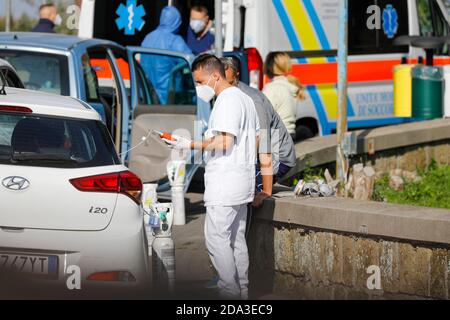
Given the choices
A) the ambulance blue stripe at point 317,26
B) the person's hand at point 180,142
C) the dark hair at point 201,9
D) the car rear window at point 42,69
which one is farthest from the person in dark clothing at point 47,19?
the person's hand at point 180,142

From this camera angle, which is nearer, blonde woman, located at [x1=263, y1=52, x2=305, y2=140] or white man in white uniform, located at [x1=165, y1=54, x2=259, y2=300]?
white man in white uniform, located at [x1=165, y1=54, x2=259, y2=300]

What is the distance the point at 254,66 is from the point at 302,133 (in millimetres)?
1259

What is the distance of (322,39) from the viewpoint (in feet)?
50.5

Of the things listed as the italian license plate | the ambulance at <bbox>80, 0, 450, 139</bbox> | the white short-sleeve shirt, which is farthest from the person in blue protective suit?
the italian license plate

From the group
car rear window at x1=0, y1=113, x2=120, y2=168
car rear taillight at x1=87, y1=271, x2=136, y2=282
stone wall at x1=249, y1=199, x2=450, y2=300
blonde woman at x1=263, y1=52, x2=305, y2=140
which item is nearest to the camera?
car rear taillight at x1=87, y1=271, x2=136, y2=282

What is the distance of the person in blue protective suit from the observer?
14.1m

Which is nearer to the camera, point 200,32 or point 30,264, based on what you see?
point 30,264

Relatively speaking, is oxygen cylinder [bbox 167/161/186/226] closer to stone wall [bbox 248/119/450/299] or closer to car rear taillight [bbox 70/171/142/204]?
stone wall [bbox 248/119/450/299]

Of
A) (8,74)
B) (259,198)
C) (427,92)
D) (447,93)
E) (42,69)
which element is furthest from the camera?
(447,93)

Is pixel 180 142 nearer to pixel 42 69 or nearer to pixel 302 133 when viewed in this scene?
pixel 42 69

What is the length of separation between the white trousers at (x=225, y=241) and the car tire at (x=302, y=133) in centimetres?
685

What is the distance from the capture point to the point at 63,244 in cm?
721

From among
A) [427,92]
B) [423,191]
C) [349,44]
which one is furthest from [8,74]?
[427,92]

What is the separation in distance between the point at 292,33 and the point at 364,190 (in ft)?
9.71
